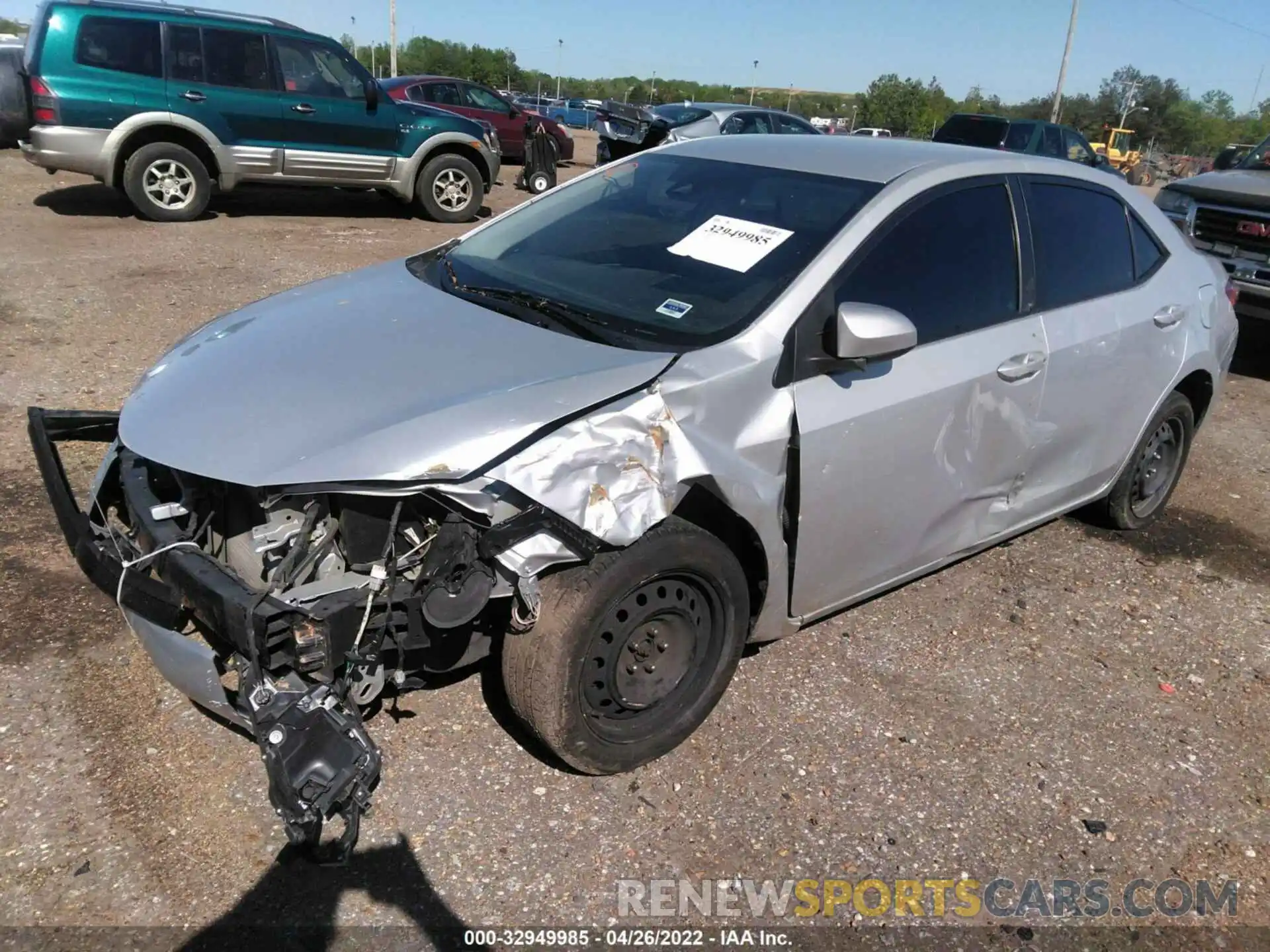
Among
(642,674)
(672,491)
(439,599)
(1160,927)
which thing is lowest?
(1160,927)

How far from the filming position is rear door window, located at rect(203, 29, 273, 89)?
9859 mm

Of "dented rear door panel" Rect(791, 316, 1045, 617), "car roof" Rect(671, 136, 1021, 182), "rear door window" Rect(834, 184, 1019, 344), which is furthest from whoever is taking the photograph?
"car roof" Rect(671, 136, 1021, 182)

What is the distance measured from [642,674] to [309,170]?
9.56 m

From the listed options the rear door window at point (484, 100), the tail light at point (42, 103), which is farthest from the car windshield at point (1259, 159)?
the rear door window at point (484, 100)

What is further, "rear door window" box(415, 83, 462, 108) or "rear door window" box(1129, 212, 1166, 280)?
"rear door window" box(415, 83, 462, 108)

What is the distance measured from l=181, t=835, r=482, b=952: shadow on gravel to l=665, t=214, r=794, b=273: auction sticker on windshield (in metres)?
2.03

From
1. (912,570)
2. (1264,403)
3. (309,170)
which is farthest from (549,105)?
(912,570)

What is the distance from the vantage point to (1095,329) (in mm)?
3758

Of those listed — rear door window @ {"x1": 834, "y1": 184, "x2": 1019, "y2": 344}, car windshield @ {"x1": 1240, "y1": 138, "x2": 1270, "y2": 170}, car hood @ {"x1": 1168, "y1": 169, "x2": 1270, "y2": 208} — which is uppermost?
car windshield @ {"x1": 1240, "y1": 138, "x2": 1270, "y2": 170}

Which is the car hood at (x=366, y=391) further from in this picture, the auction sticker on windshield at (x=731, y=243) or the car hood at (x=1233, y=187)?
the car hood at (x=1233, y=187)

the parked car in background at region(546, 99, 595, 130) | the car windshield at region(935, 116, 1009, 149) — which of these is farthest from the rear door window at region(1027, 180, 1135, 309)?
the parked car in background at region(546, 99, 595, 130)

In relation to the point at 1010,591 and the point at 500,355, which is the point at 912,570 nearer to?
the point at 1010,591

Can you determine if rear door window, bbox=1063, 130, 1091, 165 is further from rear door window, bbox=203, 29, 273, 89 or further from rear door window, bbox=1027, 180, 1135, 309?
rear door window, bbox=1027, 180, 1135, 309

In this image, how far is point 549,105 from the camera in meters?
49.2
